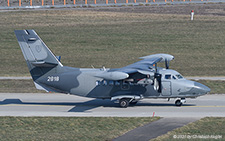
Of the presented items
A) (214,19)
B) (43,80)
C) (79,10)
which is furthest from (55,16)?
(43,80)

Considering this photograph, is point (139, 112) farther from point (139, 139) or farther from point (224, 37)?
point (224, 37)

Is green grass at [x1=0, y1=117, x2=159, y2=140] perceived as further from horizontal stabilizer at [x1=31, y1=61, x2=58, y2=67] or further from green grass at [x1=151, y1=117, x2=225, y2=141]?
horizontal stabilizer at [x1=31, y1=61, x2=58, y2=67]

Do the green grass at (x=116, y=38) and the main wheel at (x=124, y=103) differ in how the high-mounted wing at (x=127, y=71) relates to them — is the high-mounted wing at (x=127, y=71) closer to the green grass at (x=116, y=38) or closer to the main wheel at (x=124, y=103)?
the main wheel at (x=124, y=103)

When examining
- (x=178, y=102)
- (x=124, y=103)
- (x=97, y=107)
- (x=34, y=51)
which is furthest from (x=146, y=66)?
(x=34, y=51)

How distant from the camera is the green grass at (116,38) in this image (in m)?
54.9

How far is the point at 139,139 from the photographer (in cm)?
2316

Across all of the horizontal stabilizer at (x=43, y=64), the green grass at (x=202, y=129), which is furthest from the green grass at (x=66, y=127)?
the horizontal stabilizer at (x=43, y=64)

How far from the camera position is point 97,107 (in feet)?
106

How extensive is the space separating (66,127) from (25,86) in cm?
1581

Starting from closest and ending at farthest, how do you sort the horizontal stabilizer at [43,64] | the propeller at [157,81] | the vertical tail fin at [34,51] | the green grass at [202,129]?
the green grass at [202,129]
the propeller at [157,81]
the horizontal stabilizer at [43,64]
the vertical tail fin at [34,51]

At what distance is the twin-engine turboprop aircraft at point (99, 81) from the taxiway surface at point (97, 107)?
1.02 meters

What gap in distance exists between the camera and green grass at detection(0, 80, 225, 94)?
126 feet

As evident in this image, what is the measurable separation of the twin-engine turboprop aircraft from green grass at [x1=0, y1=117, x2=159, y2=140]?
11.4 feet

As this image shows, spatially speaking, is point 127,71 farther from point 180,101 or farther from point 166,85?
point 180,101
